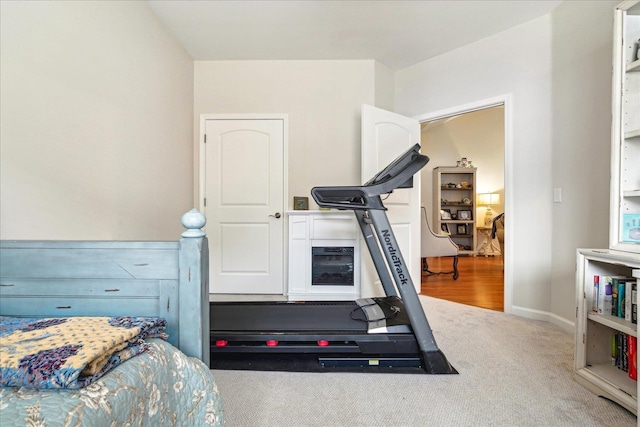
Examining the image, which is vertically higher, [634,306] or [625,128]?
[625,128]

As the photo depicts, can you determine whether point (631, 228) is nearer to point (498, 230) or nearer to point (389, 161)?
point (389, 161)

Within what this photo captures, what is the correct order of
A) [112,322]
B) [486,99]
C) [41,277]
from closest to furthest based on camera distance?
[112,322] → [41,277] → [486,99]

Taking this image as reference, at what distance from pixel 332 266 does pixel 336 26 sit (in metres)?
2.32

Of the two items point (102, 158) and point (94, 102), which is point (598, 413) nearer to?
point (102, 158)

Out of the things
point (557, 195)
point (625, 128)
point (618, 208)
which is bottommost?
point (618, 208)

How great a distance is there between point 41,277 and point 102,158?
1.28 meters

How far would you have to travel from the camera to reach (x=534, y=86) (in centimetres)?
274

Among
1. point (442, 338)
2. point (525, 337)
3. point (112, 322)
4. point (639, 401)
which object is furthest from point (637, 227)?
point (112, 322)

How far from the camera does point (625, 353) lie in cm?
161

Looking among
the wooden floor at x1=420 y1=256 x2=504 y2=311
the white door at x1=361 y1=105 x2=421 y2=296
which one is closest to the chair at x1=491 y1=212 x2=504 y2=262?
the wooden floor at x1=420 y1=256 x2=504 y2=311

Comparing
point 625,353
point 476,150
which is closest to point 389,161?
point 625,353

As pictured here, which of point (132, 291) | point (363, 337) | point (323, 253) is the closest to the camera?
point (132, 291)

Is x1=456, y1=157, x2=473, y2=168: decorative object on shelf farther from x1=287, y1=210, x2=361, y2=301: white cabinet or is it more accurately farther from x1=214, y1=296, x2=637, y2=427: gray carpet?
x1=214, y1=296, x2=637, y2=427: gray carpet

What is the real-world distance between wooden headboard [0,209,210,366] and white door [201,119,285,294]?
2.59m
